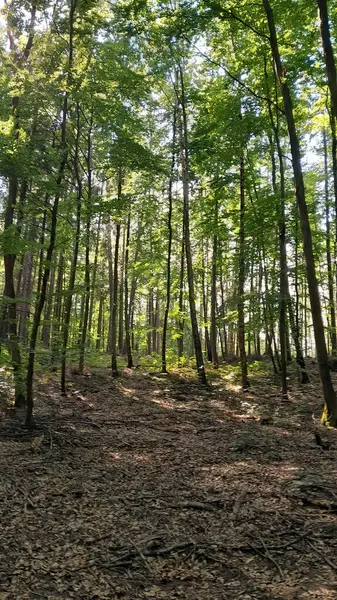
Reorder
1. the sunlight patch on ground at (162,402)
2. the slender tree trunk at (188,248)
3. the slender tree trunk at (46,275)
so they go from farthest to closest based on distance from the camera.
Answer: the slender tree trunk at (188,248) → the sunlight patch on ground at (162,402) → the slender tree trunk at (46,275)

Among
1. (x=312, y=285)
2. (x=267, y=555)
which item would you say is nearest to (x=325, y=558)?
(x=267, y=555)

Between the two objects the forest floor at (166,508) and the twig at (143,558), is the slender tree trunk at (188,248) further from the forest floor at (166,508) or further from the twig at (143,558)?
the twig at (143,558)

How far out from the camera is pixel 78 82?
28.2 ft

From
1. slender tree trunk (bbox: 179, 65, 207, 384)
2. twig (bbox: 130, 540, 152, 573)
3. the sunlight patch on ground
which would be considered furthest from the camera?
slender tree trunk (bbox: 179, 65, 207, 384)

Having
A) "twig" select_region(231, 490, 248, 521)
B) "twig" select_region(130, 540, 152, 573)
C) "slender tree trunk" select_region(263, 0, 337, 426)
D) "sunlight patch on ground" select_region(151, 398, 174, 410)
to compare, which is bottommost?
"twig" select_region(130, 540, 152, 573)

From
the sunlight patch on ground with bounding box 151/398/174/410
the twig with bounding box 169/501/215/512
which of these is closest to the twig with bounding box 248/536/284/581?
the twig with bounding box 169/501/215/512

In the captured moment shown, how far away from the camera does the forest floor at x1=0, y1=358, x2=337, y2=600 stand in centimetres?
359

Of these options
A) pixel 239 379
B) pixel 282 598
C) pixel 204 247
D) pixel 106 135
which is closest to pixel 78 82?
pixel 106 135

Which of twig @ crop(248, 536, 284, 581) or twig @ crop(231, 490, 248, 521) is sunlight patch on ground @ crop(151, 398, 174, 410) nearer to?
twig @ crop(231, 490, 248, 521)

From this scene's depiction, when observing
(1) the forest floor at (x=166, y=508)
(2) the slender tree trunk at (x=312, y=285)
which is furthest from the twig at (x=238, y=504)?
(2) the slender tree trunk at (x=312, y=285)

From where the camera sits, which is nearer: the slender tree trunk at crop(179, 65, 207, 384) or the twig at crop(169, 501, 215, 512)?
the twig at crop(169, 501, 215, 512)

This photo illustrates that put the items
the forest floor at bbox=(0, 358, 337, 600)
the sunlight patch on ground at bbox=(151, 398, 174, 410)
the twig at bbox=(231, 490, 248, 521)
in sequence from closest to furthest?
the forest floor at bbox=(0, 358, 337, 600) → the twig at bbox=(231, 490, 248, 521) → the sunlight patch on ground at bbox=(151, 398, 174, 410)

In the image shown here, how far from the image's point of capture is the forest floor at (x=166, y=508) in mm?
3592

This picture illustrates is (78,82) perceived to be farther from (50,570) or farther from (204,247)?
(204,247)
